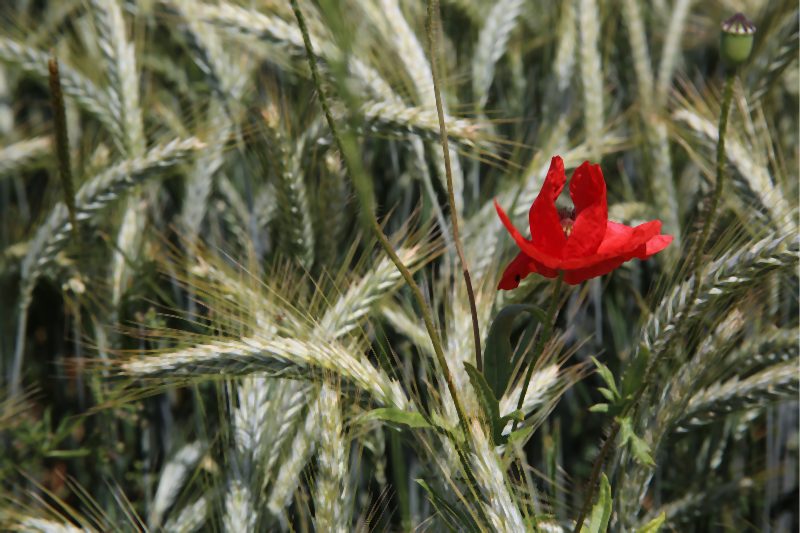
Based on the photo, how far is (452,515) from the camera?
1035 mm

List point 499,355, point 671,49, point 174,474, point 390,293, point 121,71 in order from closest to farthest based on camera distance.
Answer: point 499,355
point 390,293
point 174,474
point 121,71
point 671,49

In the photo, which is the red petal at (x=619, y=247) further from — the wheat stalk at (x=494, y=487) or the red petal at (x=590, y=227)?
the wheat stalk at (x=494, y=487)

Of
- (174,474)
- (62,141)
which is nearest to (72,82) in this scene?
(62,141)

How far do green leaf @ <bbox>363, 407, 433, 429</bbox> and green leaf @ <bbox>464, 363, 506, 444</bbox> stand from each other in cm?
6

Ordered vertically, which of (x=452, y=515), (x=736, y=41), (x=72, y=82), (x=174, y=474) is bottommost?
(x=174, y=474)

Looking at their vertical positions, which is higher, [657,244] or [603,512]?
[657,244]

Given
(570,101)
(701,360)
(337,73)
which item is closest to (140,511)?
(701,360)

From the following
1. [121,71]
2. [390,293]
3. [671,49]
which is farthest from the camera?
[671,49]

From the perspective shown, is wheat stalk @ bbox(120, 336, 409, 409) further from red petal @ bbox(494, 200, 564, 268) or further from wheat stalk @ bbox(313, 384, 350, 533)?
red petal @ bbox(494, 200, 564, 268)

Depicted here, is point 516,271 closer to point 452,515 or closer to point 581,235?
point 581,235

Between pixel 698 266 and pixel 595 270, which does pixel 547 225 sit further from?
pixel 698 266

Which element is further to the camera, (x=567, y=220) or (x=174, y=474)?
(x=174, y=474)

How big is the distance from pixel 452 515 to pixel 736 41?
1.80 ft

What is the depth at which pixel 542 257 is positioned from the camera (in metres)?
0.92
